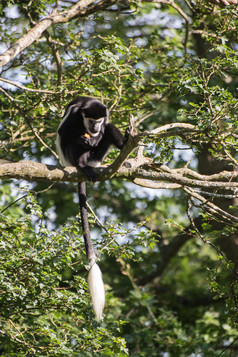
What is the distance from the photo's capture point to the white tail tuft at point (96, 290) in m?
2.88

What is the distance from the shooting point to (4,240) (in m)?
2.87

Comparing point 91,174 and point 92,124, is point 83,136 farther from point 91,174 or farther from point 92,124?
point 91,174

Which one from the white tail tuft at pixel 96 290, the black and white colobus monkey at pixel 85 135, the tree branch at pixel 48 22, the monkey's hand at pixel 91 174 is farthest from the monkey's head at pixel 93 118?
the white tail tuft at pixel 96 290

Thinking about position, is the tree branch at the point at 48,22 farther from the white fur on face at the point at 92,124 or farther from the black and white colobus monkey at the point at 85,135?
the white fur on face at the point at 92,124

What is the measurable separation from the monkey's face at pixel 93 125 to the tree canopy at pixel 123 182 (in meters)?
0.25

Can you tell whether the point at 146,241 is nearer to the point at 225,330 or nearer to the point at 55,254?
the point at 55,254

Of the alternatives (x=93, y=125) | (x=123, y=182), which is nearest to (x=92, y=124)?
(x=93, y=125)

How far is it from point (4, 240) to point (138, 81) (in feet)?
6.97

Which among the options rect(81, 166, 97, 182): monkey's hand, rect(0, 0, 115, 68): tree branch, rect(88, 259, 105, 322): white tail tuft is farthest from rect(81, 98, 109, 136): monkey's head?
rect(88, 259, 105, 322): white tail tuft

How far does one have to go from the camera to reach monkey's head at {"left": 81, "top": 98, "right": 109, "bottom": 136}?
3619mm

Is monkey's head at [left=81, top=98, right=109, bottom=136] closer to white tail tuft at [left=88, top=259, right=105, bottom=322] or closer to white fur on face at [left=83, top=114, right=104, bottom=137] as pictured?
white fur on face at [left=83, top=114, right=104, bottom=137]

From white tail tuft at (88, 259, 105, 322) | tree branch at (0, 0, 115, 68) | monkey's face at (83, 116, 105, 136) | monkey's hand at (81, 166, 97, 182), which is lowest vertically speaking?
white tail tuft at (88, 259, 105, 322)

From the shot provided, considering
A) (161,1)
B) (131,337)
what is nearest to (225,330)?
(131,337)

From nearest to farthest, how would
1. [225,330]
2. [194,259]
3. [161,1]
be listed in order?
1. [161,1]
2. [225,330]
3. [194,259]
